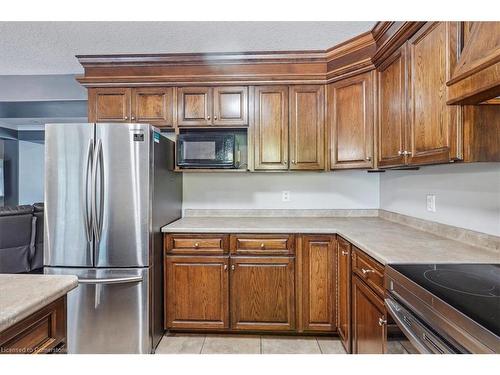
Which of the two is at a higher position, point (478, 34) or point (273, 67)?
point (273, 67)

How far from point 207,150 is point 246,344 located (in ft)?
5.23

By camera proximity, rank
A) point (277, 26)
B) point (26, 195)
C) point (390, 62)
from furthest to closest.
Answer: point (26, 195), point (277, 26), point (390, 62)

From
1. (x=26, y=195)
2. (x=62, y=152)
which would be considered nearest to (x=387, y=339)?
(x=62, y=152)

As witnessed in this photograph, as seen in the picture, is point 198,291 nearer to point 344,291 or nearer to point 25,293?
point 344,291

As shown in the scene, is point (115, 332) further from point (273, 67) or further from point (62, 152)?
point (273, 67)

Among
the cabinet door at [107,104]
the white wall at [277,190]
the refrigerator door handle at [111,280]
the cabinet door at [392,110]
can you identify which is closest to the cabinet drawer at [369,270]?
the cabinet door at [392,110]

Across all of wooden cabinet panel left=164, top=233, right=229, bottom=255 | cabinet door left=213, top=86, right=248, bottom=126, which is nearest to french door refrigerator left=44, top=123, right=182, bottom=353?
wooden cabinet panel left=164, top=233, right=229, bottom=255

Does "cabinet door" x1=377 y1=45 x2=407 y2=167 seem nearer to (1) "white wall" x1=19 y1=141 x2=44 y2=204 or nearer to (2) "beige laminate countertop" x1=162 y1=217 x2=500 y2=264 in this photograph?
(2) "beige laminate countertop" x1=162 y1=217 x2=500 y2=264

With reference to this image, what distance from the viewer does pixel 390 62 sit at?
1.94 metres

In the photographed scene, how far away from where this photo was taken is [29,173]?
7121 millimetres

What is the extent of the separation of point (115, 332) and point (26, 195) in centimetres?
685

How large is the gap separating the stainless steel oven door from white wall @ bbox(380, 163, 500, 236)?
0.75m

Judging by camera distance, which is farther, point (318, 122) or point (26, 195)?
point (26, 195)

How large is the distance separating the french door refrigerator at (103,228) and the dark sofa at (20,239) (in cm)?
185
